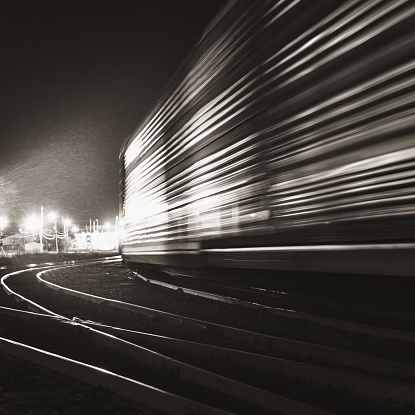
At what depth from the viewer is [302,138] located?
11.5ft

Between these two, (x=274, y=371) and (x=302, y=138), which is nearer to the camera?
(x=302, y=138)

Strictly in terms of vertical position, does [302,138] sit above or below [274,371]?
above

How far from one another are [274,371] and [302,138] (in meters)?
1.97

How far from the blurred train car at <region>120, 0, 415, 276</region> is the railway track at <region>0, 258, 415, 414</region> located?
0.83 metres

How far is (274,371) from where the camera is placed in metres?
4.32

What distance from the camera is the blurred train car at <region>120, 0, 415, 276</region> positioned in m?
2.71

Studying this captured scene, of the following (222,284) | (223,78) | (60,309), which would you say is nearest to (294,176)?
(223,78)

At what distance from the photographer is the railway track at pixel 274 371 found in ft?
11.3

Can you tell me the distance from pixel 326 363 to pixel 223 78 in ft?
8.89

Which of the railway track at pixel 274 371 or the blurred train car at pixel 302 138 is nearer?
the blurred train car at pixel 302 138

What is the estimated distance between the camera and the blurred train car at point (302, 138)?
2715mm

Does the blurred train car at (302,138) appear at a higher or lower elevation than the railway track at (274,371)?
higher

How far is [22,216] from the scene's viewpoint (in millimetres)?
73625

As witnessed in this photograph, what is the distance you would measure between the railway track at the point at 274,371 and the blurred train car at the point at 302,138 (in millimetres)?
832
